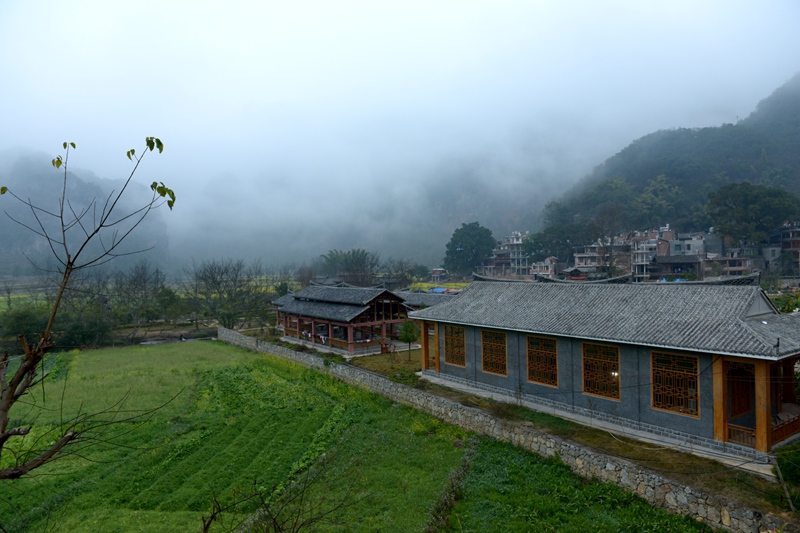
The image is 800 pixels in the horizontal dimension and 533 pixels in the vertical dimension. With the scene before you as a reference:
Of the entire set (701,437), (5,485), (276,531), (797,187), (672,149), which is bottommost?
(5,485)

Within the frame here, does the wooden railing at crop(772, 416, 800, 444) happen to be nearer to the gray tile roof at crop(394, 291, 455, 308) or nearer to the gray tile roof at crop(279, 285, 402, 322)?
the gray tile roof at crop(279, 285, 402, 322)

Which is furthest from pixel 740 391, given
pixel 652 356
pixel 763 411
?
pixel 652 356

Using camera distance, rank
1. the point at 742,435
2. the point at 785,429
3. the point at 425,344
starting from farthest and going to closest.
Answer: the point at 425,344
the point at 785,429
the point at 742,435

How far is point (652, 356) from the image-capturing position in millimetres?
12562

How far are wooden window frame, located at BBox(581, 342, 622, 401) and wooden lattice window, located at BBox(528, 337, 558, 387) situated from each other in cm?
107

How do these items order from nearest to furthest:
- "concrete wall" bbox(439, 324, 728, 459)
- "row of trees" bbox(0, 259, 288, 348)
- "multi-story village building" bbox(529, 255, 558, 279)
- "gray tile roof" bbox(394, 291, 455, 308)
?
"concrete wall" bbox(439, 324, 728, 459), "gray tile roof" bbox(394, 291, 455, 308), "row of trees" bbox(0, 259, 288, 348), "multi-story village building" bbox(529, 255, 558, 279)

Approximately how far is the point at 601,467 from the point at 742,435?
3.55 meters

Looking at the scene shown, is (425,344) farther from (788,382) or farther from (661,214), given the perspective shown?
(661,214)

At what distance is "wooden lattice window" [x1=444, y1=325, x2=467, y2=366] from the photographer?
60.8 ft

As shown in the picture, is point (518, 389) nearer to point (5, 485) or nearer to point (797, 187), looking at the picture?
point (5, 485)

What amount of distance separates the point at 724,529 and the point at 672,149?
119 meters

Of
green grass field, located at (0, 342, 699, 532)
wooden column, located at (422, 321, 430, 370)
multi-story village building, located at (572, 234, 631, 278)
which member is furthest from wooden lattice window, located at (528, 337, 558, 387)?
multi-story village building, located at (572, 234, 631, 278)

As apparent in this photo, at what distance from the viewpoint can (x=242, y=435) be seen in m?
14.4

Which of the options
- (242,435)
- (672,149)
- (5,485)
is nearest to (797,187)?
(672,149)
